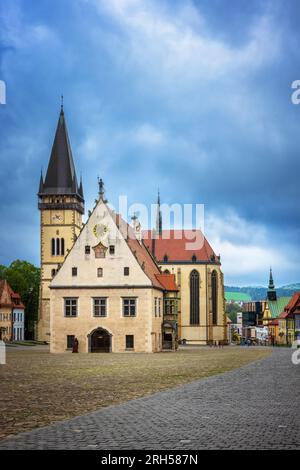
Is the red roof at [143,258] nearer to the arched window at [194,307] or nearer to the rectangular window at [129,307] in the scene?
the rectangular window at [129,307]

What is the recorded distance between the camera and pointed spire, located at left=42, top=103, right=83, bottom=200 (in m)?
107

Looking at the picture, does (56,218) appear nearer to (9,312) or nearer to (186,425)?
(9,312)

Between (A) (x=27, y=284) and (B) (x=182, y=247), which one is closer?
(B) (x=182, y=247)

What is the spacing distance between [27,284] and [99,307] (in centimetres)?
5803

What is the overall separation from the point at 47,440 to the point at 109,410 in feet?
13.3

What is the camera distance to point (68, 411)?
591 inches

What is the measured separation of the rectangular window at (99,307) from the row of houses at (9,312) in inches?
1784

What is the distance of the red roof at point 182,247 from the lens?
107 metres

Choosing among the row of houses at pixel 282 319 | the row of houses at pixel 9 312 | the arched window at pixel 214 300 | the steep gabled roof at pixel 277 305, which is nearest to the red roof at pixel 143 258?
the arched window at pixel 214 300

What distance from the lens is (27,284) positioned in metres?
117

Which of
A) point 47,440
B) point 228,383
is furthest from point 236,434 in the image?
point 228,383

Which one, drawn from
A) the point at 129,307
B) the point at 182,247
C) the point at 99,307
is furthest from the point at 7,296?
the point at 129,307

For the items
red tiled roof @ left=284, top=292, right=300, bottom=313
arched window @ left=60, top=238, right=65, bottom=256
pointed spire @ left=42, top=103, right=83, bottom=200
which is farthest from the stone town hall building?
red tiled roof @ left=284, top=292, right=300, bottom=313

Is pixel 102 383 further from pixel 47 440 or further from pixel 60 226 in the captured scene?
pixel 60 226
